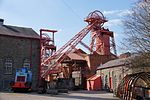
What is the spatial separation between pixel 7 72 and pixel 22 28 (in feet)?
27.2

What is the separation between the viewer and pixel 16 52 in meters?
40.7

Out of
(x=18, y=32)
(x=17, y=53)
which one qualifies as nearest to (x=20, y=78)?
(x=17, y=53)

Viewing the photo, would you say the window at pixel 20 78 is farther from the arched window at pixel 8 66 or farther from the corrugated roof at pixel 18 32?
the corrugated roof at pixel 18 32

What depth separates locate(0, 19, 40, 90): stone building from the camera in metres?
39.2

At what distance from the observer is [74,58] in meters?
56.3

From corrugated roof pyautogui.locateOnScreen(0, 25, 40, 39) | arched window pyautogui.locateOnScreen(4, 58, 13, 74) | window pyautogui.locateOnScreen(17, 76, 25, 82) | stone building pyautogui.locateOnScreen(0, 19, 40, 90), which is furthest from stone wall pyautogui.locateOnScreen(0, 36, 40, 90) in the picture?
window pyautogui.locateOnScreen(17, 76, 25, 82)

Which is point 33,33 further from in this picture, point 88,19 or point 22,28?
point 88,19

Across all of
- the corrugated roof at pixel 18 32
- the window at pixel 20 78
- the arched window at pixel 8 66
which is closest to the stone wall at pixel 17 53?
the arched window at pixel 8 66

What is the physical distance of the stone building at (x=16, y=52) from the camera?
39.2 m

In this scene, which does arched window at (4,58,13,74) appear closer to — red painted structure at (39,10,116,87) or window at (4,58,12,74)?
window at (4,58,12,74)

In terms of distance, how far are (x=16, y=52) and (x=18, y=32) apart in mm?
3357

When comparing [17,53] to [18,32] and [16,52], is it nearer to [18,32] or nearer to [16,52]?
[16,52]

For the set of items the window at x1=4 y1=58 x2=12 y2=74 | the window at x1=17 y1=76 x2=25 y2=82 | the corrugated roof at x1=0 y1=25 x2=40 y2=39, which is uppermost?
the corrugated roof at x1=0 y1=25 x2=40 y2=39

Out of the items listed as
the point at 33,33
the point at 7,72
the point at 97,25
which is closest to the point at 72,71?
the point at 97,25
